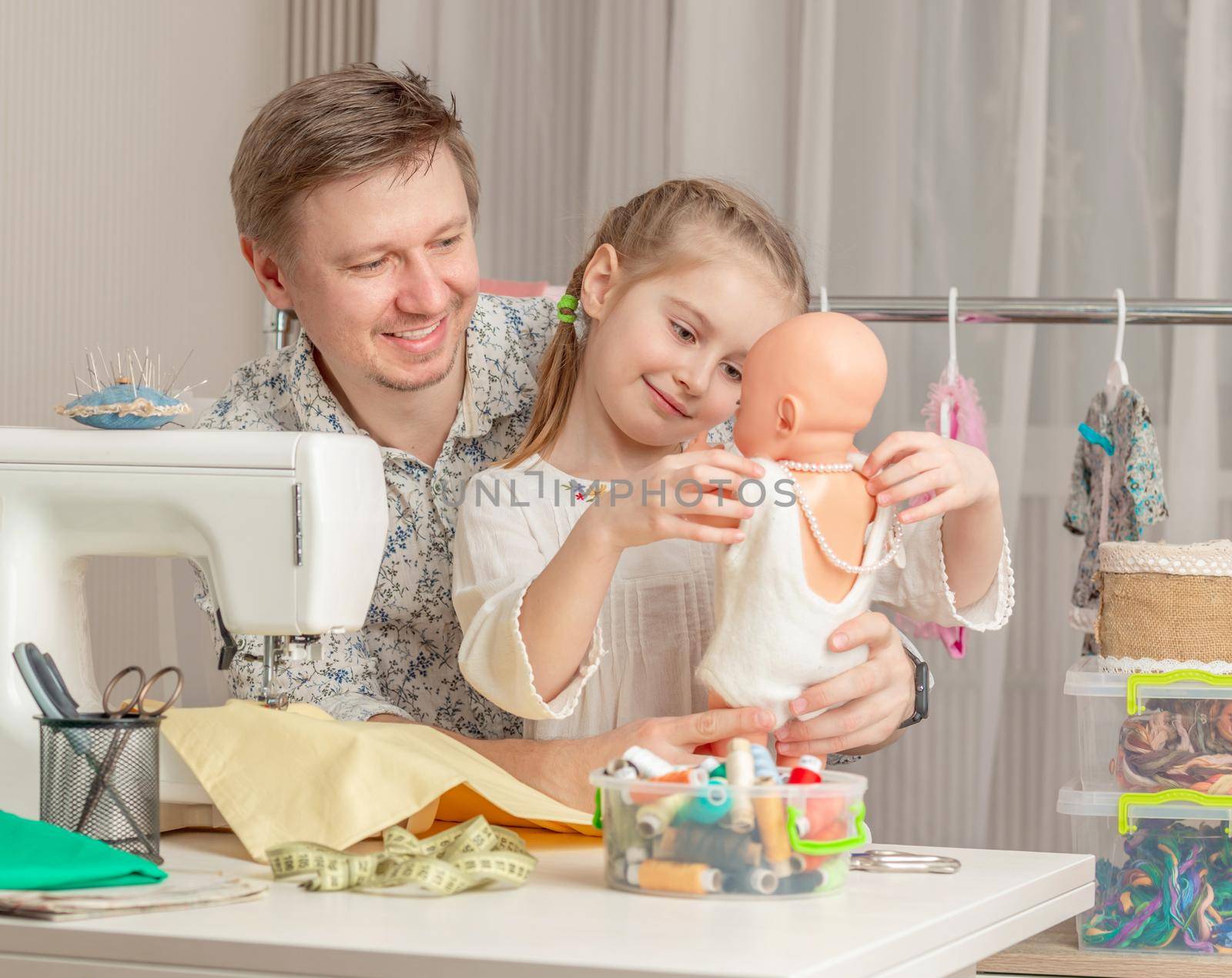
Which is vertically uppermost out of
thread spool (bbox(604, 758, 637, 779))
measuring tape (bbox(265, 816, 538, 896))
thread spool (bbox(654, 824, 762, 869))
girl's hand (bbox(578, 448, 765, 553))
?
girl's hand (bbox(578, 448, 765, 553))

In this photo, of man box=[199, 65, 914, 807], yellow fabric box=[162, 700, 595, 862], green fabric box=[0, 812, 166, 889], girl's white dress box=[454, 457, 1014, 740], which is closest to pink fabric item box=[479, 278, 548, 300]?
man box=[199, 65, 914, 807]

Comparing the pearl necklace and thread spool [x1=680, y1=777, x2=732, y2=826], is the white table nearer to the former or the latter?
thread spool [x1=680, y1=777, x2=732, y2=826]

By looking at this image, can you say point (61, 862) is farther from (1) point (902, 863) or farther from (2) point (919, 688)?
(2) point (919, 688)

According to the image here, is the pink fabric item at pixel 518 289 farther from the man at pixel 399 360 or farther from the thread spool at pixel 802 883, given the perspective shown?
the thread spool at pixel 802 883

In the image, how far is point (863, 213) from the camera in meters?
3.11

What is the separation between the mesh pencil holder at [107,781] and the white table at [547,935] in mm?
152

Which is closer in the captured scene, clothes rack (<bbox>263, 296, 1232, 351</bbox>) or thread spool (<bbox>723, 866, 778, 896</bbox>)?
thread spool (<bbox>723, 866, 778, 896</bbox>)

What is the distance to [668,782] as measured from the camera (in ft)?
3.24

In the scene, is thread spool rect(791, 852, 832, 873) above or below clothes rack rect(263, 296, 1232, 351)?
below

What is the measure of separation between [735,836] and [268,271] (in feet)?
3.37

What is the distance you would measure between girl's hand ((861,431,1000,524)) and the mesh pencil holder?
2.05 feet

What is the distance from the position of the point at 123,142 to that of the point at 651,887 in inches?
111

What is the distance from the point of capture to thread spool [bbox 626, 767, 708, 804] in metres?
0.96

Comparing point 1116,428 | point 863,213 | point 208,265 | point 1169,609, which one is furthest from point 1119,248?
point 208,265
